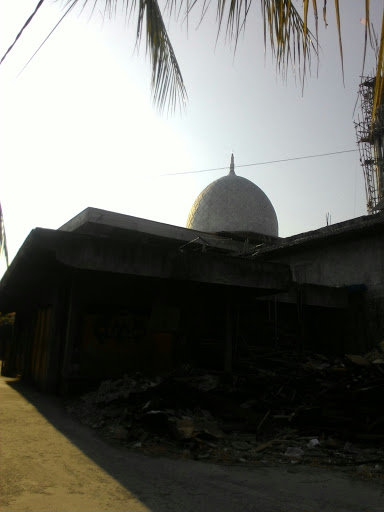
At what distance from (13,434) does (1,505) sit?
10.2 ft

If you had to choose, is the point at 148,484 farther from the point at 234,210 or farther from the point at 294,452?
the point at 234,210

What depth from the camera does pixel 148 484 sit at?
4.54 metres

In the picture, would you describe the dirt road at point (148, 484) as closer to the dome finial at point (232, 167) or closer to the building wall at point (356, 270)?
the building wall at point (356, 270)

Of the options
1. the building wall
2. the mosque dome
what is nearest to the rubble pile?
the building wall

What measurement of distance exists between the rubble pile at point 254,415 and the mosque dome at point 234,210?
2255 cm

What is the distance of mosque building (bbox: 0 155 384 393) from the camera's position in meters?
10.1

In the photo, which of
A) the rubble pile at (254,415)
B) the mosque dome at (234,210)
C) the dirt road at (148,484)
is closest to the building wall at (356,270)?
the rubble pile at (254,415)

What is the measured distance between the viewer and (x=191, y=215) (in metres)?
34.8

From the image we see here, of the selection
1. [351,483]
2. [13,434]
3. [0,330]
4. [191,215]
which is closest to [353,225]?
[351,483]

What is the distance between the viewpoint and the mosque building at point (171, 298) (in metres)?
10.1

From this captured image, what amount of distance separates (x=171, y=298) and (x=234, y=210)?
21782mm

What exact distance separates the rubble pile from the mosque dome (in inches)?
888

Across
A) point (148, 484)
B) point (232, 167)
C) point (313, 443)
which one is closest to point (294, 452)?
point (313, 443)

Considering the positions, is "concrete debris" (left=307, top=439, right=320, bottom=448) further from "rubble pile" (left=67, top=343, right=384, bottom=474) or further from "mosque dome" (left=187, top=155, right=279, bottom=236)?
"mosque dome" (left=187, top=155, right=279, bottom=236)
